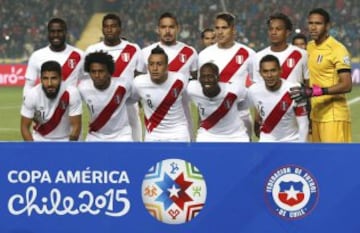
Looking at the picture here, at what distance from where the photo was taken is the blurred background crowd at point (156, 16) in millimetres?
34562

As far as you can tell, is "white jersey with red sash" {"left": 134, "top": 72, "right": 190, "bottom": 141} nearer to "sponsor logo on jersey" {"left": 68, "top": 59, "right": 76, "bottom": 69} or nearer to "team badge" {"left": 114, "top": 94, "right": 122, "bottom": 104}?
"team badge" {"left": 114, "top": 94, "right": 122, "bottom": 104}

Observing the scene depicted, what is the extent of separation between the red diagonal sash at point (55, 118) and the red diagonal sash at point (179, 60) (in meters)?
1.32

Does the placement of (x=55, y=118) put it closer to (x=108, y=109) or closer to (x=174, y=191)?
(x=108, y=109)

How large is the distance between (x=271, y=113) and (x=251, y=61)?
2.74ft

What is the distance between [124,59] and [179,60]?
546mm

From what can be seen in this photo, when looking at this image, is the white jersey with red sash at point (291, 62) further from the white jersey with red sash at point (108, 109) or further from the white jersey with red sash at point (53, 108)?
the white jersey with red sash at point (53, 108)

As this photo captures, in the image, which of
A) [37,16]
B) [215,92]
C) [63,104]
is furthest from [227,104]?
[37,16]

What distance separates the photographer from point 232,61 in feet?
31.3

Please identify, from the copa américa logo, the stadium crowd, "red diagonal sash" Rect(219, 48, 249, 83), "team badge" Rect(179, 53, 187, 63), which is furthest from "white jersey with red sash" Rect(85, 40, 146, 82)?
the stadium crowd

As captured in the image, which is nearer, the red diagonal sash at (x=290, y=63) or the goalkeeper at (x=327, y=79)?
the goalkeeper at (x=327, y=79)

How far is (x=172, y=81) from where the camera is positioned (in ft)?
30.5

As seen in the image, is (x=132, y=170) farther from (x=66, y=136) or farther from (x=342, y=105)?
(x=342, y=105)

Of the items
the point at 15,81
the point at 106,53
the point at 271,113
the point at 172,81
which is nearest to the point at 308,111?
the point at 271,113

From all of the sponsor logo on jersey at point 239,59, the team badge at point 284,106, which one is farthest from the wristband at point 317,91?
the sponsor logo on jersey at point 239,59
